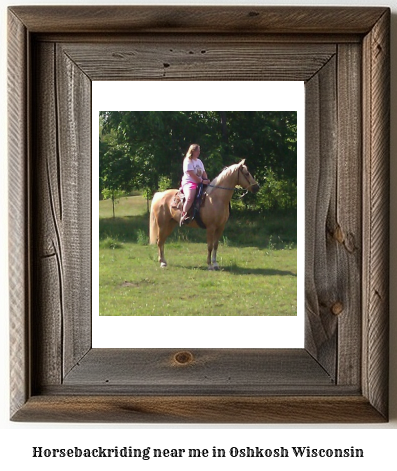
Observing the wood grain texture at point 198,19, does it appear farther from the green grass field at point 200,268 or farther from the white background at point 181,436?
the green grass field at point 200,268

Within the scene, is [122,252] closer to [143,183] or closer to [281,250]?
[143,183]

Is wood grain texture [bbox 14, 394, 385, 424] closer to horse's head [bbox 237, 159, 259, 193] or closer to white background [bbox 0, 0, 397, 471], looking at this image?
white background [bbox 0, 0, 397, 471]

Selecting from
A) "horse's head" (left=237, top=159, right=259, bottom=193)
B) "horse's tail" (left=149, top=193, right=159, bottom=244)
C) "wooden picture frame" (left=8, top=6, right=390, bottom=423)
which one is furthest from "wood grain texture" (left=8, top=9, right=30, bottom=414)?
"horse's head" (left=237, top=159, right=259, bottom=193)

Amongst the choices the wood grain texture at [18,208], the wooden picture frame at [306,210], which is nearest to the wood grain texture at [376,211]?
the wooden picture frame at [306,210]

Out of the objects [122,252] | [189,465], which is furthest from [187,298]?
[189,465]

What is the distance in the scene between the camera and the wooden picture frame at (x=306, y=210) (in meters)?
0.70

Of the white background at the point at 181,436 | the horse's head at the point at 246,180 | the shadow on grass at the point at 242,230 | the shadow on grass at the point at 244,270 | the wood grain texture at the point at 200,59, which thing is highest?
the wood grain texture at the point at 200,59

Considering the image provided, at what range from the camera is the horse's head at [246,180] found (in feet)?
2.38

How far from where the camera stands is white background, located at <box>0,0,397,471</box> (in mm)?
735

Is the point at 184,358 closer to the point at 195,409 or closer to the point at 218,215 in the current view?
the point at 195,409

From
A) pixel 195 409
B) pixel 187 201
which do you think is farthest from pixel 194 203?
pixel 195 409

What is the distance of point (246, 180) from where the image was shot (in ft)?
2.38

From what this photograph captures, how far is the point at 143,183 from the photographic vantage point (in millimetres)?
725

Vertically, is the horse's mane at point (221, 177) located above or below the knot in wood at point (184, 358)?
above
